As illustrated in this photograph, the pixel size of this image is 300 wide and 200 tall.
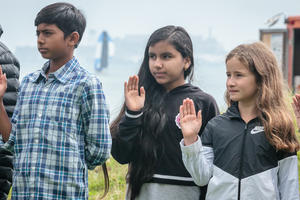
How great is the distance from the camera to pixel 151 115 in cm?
275

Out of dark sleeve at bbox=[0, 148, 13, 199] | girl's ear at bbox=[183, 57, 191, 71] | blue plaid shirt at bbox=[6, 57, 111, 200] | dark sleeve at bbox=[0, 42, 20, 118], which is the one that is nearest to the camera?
blue plaid shirt at bbox=[6, 57, 111, 200]

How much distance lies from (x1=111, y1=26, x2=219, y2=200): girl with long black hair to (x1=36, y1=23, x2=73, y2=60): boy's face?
410 millimetres

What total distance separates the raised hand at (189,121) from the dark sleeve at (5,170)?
1175 millimetres

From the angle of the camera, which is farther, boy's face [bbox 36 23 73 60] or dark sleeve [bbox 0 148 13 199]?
dark sleeve [bbox 0 148 13 199]

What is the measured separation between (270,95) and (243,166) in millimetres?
409

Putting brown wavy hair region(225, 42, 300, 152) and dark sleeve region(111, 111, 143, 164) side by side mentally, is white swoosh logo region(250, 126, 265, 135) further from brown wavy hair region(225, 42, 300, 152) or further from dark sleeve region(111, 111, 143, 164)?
dark sleeve region(111, 111, 143, 164)

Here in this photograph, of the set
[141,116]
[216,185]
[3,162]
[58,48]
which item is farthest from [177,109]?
[3,162]

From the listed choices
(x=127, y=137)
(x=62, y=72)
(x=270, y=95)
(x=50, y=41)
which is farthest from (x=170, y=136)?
(x=50, y=41)

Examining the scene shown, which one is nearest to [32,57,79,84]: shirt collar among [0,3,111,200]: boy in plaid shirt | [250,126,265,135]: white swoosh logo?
[0,3,111,200]: boy in plaid shirt

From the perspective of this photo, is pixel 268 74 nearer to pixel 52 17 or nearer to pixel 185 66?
pixel 185 66

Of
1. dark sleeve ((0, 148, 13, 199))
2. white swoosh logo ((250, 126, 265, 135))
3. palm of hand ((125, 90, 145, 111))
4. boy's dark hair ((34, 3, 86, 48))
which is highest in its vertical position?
boy's dark hair ((34, 3, 86, 48))

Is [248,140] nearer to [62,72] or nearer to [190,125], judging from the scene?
[190,125]

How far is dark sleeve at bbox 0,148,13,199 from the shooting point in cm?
301

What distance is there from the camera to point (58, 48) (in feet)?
8.21
